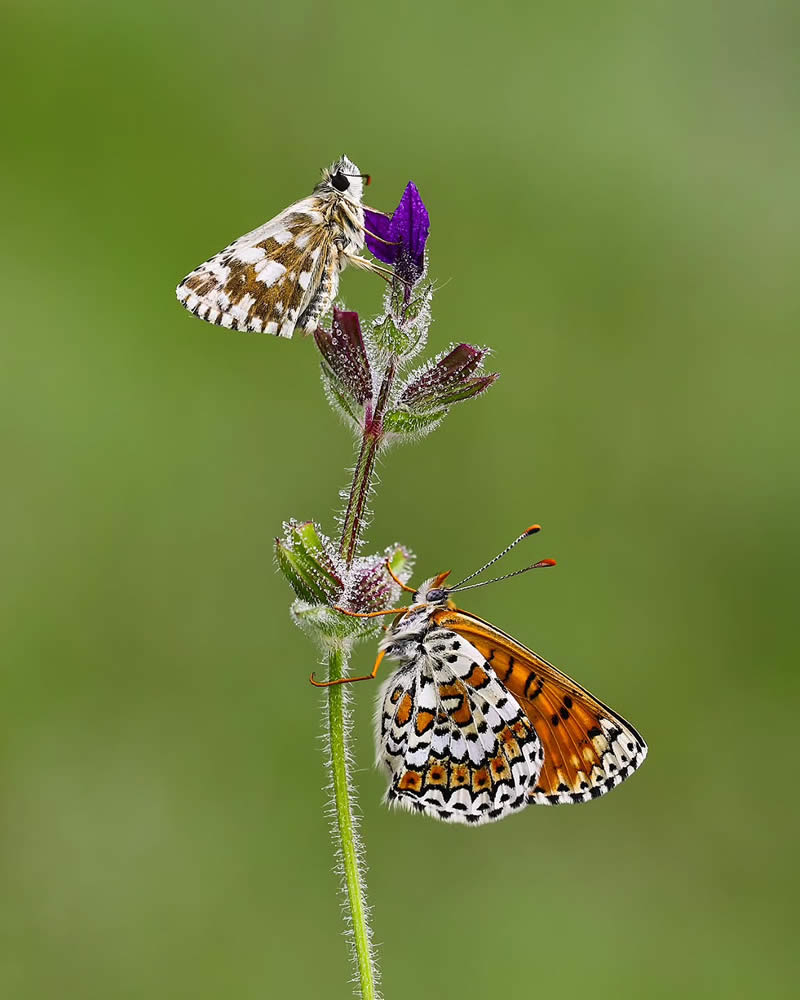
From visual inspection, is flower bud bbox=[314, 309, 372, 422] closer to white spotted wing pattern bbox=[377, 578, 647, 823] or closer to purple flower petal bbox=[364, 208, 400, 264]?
purple flower petal bbox=[364, 208, 400, 264]

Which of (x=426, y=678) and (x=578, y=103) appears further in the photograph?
(x=578, y=103)

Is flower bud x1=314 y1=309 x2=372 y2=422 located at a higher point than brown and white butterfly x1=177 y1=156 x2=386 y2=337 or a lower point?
lower

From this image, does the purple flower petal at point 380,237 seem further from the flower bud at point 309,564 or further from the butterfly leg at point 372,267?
the flower bud at point 309,564

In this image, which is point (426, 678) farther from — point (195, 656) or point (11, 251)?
point (11, 251)

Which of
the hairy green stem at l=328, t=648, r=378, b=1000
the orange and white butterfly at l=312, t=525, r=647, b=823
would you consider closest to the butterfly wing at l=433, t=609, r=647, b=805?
the orange and white butterfly at l=312, t=525, r=647, b=823

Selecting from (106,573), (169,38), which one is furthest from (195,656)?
(169,38)

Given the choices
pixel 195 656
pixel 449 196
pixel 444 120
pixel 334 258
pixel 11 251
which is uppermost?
pixel 444 120
